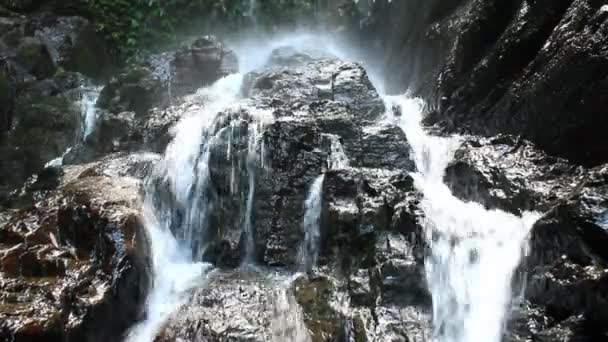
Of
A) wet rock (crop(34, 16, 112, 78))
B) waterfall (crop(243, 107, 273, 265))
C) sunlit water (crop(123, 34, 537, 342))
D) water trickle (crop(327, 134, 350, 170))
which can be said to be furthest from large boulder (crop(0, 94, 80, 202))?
water trickle (crop(327, 134, 350, 170))

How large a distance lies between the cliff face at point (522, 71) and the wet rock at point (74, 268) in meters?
7.35

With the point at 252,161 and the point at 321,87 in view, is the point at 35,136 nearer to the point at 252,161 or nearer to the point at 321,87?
the point at 252,161

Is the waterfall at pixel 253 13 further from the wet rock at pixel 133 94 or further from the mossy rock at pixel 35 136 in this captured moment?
the mossy rock at pixel 35 136

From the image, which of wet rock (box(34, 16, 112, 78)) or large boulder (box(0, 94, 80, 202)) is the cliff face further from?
wet rock (box(34, 16, 112, 78))

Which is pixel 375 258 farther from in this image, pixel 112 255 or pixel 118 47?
pixel 118 47

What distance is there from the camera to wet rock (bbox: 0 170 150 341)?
667 cm

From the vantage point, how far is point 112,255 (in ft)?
25.5

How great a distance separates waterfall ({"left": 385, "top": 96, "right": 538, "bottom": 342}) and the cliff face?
1757 mm

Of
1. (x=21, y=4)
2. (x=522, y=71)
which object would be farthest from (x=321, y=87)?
(x=21, y=4)

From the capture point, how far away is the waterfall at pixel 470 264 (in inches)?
293

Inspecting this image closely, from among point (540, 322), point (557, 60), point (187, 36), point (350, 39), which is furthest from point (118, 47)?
point (540, 322)

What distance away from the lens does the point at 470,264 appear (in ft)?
26.3

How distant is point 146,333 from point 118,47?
14.5m

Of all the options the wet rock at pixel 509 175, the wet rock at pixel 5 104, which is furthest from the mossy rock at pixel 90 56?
the wet rock at pixel 509 175
